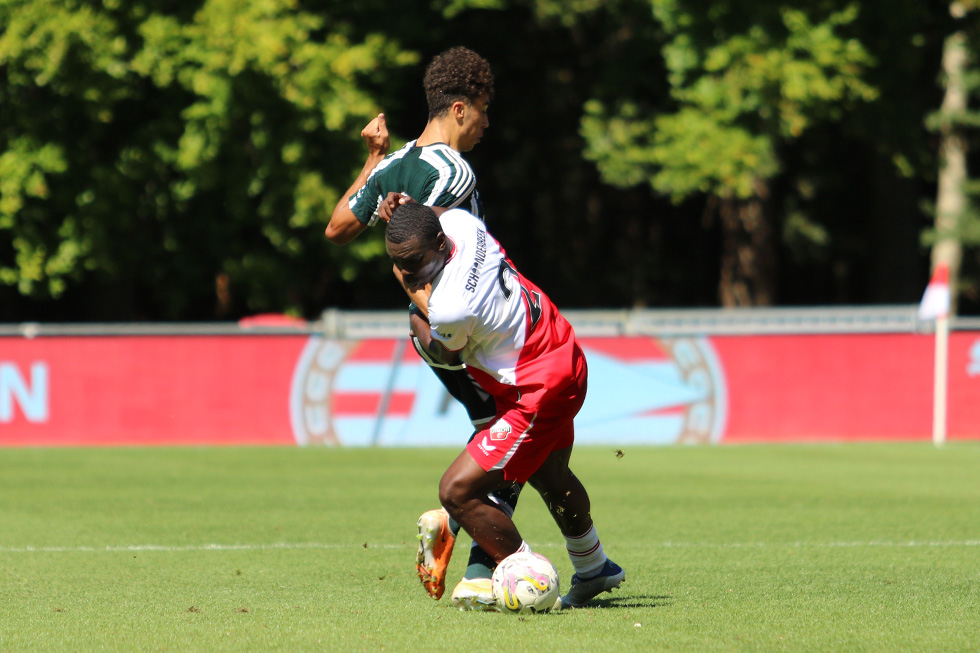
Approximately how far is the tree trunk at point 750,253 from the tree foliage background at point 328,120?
0.21 ft

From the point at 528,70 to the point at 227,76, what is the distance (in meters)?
9.65

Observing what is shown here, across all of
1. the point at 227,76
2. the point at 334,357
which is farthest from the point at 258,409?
the point at 227,76

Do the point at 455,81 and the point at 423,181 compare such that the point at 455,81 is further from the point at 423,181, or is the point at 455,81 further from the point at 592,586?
the point at 592,586

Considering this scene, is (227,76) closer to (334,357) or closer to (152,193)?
(152,193)

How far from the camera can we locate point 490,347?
5.09 metres

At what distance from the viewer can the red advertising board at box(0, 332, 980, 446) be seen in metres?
16.4

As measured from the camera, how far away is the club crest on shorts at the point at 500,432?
512 cm

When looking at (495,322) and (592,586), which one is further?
(592,586)

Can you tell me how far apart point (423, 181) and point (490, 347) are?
76cm

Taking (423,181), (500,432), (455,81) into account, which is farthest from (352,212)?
(500,432)

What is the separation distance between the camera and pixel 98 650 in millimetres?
4430

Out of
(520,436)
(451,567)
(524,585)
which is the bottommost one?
(451,567)

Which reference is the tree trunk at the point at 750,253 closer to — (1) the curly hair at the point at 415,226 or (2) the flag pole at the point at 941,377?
(2) the flag pole at the point at 941,377

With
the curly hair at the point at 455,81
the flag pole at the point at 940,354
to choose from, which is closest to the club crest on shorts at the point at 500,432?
the curly hair at the point at 455,81
